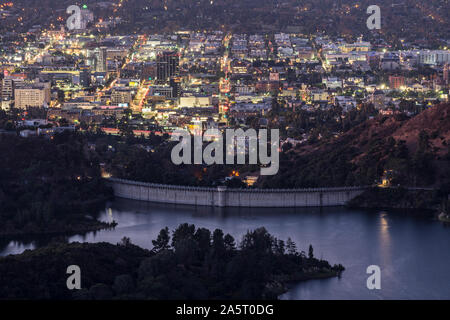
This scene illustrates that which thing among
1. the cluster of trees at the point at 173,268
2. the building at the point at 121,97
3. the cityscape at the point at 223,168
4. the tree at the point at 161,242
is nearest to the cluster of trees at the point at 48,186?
the cityscape at the point at 223,168

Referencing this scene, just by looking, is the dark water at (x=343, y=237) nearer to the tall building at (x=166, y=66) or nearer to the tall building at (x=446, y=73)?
the tall building at (x=166, y=66)

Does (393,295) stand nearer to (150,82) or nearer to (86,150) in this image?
(86,150)

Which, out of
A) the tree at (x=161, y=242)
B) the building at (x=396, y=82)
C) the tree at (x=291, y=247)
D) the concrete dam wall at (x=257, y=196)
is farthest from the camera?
the building at (x=396, y=82)

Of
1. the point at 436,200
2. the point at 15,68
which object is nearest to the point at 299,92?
the point at 15,68

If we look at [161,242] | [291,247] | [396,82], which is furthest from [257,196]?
[396,82]

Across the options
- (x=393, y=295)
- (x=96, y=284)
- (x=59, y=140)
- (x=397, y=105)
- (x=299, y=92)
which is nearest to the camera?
(x=96, y=284)

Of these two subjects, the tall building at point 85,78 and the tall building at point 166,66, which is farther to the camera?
the tall building at point 166,66

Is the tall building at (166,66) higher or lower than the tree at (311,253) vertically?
higher
